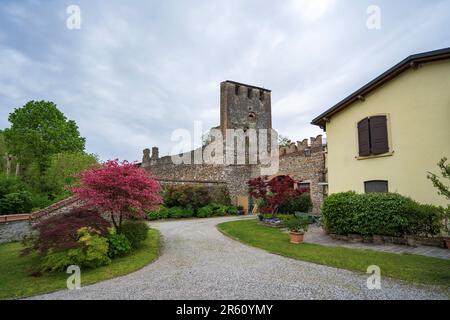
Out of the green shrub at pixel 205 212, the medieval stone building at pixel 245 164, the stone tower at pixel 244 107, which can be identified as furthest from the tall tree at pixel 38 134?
the stone tower at pixel 244 107

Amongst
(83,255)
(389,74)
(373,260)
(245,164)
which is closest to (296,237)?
(373,260)

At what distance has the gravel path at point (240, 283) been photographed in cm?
404

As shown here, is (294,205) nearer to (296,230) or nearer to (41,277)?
(296,230)

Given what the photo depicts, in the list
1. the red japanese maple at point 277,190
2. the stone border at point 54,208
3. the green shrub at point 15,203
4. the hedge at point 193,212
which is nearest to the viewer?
the stone border at point 54,208

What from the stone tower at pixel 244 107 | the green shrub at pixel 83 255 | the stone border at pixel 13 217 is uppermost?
the stone tower at pixel 244 107

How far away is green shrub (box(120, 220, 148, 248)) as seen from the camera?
783 cm

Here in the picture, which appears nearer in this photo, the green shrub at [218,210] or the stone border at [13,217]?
the stone border at [13,217]

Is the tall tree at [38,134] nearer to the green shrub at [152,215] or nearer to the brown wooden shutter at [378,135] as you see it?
the green shrub at [152,215]

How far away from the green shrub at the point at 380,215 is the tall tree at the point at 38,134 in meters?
22.1

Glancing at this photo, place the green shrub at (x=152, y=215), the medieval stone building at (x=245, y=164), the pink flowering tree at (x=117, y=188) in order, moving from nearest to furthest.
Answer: the pink flowering tree at (x=117, y=188), the green shrub at (x=152, y=215), the medieval stone building at (x=245, y=164)

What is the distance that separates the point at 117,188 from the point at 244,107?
17691 millimetres

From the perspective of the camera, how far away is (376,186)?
30.8ft
